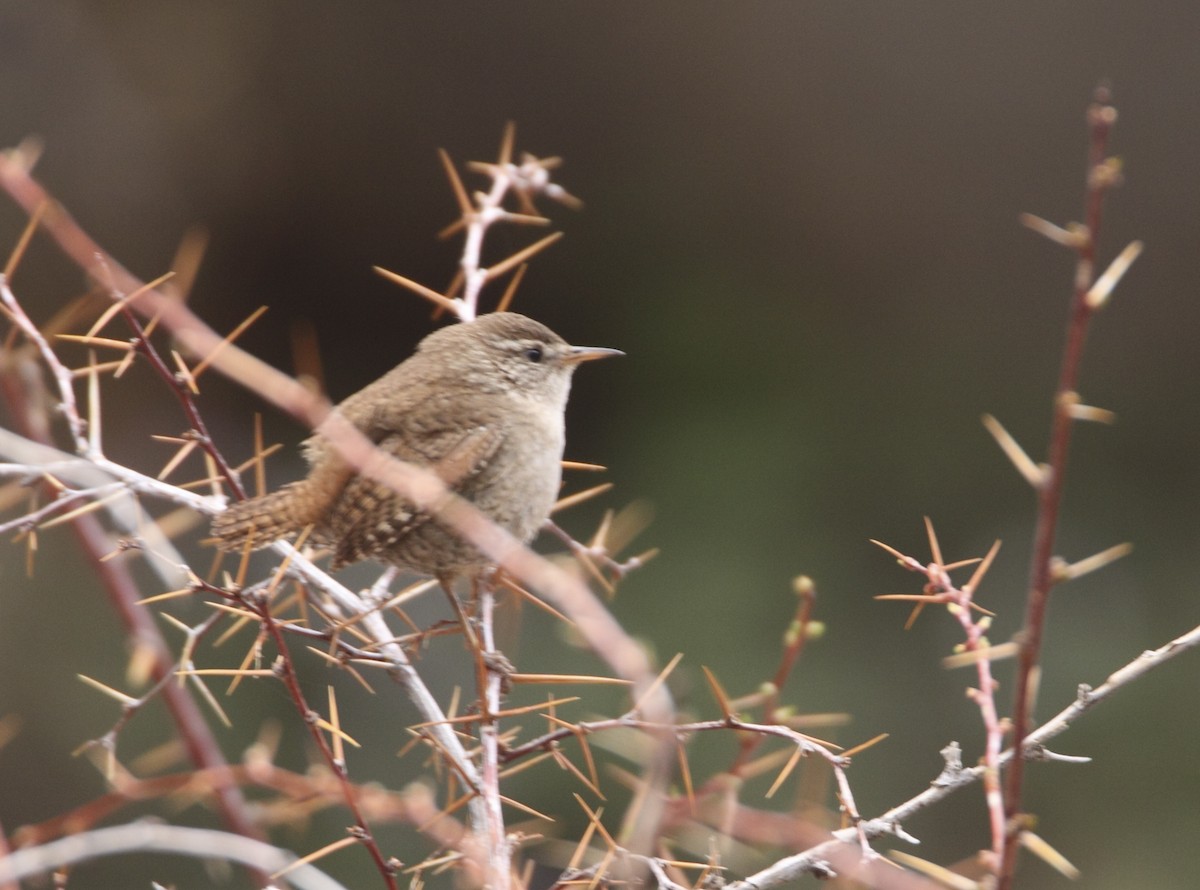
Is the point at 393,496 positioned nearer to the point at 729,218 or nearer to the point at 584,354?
the point at 584,354

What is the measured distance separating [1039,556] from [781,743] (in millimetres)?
2962

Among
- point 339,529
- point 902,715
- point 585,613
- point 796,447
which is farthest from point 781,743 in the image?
point 585,613

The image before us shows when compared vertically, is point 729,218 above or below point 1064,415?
below

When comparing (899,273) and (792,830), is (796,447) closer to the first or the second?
(899,273)

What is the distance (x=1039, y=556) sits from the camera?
81cm

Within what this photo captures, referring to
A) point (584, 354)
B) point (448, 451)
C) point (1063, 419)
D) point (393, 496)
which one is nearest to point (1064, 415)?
point (1063, 419)

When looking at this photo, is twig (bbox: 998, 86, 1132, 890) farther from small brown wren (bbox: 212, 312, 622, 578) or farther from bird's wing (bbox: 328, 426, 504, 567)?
bird's wing (bbox: 328, 426, 504, 567)

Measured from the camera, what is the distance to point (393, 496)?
2.16 metres

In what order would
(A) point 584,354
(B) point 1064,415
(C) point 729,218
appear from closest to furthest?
(B) point 1064,415 < (A) point 584,354 < (C) point 729,218

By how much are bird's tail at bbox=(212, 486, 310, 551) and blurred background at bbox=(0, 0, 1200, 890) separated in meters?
2.59

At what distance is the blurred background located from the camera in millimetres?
4840

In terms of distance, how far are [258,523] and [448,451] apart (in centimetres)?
38

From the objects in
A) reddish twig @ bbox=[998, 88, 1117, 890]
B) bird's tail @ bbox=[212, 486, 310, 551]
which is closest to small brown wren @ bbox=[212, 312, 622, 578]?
bird's tail @ bbox=[212, 486, 310, 551]

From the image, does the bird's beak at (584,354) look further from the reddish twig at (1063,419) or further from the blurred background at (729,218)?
the blurred background at (729,218)
